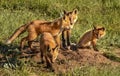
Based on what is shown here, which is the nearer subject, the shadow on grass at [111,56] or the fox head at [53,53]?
the fox head at [53,53]

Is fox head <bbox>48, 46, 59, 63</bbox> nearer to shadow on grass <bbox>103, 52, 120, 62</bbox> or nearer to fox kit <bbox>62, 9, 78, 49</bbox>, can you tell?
fox kit <bbox>62, 9, 78, 49</bbox>

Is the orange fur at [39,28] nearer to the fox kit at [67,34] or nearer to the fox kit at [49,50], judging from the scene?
the fox kit at [67,34]

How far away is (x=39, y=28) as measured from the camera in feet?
32.1

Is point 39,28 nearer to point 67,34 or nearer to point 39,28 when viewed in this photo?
point 39,28

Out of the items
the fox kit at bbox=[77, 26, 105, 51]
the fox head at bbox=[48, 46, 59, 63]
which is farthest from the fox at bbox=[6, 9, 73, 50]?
the fox head at bbox=[48, 46, 59, 63]

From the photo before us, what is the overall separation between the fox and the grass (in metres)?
0.83

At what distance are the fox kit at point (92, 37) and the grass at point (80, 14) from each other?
0.51m

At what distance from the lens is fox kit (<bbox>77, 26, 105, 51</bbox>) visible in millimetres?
10523

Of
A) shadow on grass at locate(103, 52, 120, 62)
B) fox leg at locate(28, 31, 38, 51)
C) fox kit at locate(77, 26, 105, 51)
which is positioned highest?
fox leg at locate(28, 31, 38, 51)

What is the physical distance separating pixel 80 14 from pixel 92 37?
4529 millimetres

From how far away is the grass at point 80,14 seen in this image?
11836mm

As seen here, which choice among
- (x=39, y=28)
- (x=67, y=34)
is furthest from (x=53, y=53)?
(x=67, y=34)

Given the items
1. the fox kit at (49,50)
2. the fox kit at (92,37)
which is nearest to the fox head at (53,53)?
the fox kit at (49,50)

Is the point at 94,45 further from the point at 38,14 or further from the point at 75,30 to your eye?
the point at 38,14
